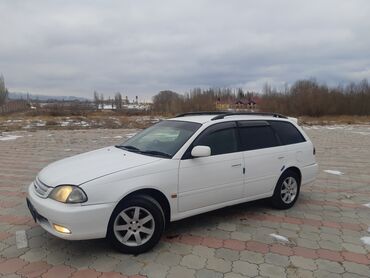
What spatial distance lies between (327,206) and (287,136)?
4.34ft

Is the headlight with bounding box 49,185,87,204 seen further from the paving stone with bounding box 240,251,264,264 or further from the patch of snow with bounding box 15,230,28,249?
the paving stone with bounding box 240,251,264,264

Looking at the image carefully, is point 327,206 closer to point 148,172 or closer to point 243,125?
point 243,125

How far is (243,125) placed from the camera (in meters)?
4.68

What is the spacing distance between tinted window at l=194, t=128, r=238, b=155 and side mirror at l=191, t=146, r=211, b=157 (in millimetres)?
188

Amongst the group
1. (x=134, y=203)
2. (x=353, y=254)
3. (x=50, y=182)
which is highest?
(x=50, y=182)

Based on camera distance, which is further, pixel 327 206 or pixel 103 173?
pixel 327 206

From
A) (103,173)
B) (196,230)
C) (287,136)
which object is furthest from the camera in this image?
(287,136)

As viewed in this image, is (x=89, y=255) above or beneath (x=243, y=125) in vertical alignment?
beneath

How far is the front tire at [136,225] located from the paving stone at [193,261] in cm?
40

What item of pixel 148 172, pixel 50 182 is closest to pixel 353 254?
pixel 148 172

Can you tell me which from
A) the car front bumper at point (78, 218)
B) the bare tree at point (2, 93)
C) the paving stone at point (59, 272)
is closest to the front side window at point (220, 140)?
the car front bumper at point (78, 218)

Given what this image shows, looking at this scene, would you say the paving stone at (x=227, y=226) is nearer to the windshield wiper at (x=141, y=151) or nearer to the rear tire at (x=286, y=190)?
the rear tire at (x=286, y=190)

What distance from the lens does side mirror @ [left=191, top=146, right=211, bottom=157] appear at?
3.85 meters

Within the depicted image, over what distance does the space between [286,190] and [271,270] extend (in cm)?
203
